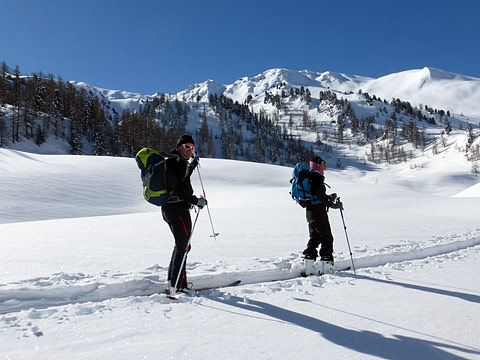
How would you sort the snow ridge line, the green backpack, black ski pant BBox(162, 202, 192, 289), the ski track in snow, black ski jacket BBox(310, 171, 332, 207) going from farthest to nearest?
black ski jacket BBox(310, 171, 332, 207), black ski pant BBox(162, 202, 192, 289), the green backpack, the snow ridge line, the ski track in snow

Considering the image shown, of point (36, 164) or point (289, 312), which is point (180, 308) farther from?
point (36, 164)

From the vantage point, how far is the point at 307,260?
527cm

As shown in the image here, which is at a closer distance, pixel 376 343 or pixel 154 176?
pixel 376 343

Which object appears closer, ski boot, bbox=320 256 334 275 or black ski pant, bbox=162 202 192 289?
black ski pant, bbox=162 202 192 289

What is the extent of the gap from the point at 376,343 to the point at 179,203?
2956mm

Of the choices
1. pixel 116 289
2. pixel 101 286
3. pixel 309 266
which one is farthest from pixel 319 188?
pixel 101 286

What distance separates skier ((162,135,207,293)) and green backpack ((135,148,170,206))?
3.0 inches

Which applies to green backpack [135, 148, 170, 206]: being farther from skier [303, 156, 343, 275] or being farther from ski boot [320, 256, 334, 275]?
ski boot [320, 256, 334, 275]

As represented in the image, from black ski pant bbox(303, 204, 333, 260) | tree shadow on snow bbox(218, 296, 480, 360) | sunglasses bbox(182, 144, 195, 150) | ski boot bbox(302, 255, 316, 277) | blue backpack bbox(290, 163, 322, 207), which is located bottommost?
ski boot bbox(302, 255, 316, 277)

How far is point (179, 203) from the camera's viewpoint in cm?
412

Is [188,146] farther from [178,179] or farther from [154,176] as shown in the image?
[154,176]

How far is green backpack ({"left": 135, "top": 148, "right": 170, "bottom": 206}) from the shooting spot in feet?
12.6

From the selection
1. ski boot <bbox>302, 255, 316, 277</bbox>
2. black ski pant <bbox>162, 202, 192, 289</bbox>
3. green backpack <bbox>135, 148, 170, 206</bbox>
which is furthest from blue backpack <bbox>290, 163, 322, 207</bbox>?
green backpack <bbox>135, 148, 170, 206</bbox>

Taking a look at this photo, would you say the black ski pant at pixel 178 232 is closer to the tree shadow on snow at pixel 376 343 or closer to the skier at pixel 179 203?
the skier at pixel 179 203
